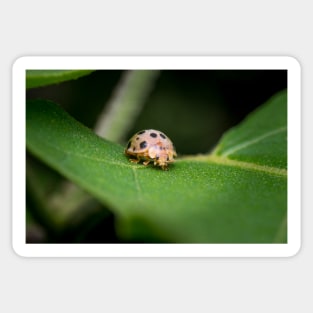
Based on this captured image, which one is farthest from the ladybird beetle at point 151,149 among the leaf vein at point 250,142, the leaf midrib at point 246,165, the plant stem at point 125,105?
the plant stem at point 125,105

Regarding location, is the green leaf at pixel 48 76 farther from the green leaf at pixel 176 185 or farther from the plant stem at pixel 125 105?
the plant stem at pixel 125 105

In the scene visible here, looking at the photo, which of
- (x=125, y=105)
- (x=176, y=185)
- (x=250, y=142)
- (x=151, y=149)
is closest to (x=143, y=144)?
(x=151, y=149)

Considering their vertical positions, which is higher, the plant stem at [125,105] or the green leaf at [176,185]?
the plant stem at [125,105]
